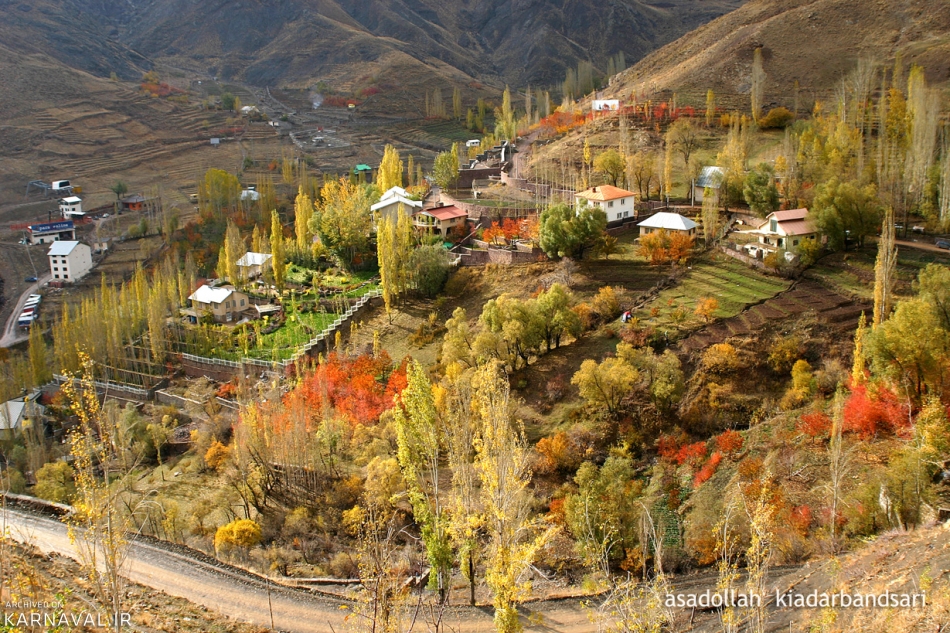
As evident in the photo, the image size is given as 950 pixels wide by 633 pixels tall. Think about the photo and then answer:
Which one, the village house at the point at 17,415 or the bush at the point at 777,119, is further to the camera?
the bush at the point at 777,119

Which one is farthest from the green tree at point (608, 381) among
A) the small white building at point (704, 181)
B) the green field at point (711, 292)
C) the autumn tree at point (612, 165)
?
the autumn tree at point (612, 165)

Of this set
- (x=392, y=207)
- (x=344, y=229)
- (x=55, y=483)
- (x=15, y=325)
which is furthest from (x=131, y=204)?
(x=55, y=483)

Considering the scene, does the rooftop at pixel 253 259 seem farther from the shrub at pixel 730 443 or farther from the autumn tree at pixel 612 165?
the shrub at pixel 730 443

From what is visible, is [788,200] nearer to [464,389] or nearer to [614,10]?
[464,389]

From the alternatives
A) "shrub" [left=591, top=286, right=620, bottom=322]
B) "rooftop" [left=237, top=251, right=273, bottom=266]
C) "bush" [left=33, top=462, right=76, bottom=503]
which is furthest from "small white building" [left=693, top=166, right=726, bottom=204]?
"bush" [left=33, top=462, right=76, bottom=503]

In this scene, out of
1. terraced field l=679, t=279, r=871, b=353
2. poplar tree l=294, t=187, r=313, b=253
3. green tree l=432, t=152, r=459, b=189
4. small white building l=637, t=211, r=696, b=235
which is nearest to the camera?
terraced field l=679, t=279, r=871, b=353

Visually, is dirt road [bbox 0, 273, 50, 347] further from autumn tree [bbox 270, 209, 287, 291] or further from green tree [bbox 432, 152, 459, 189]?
green tree [bbox 432, 152, 459, 189]
